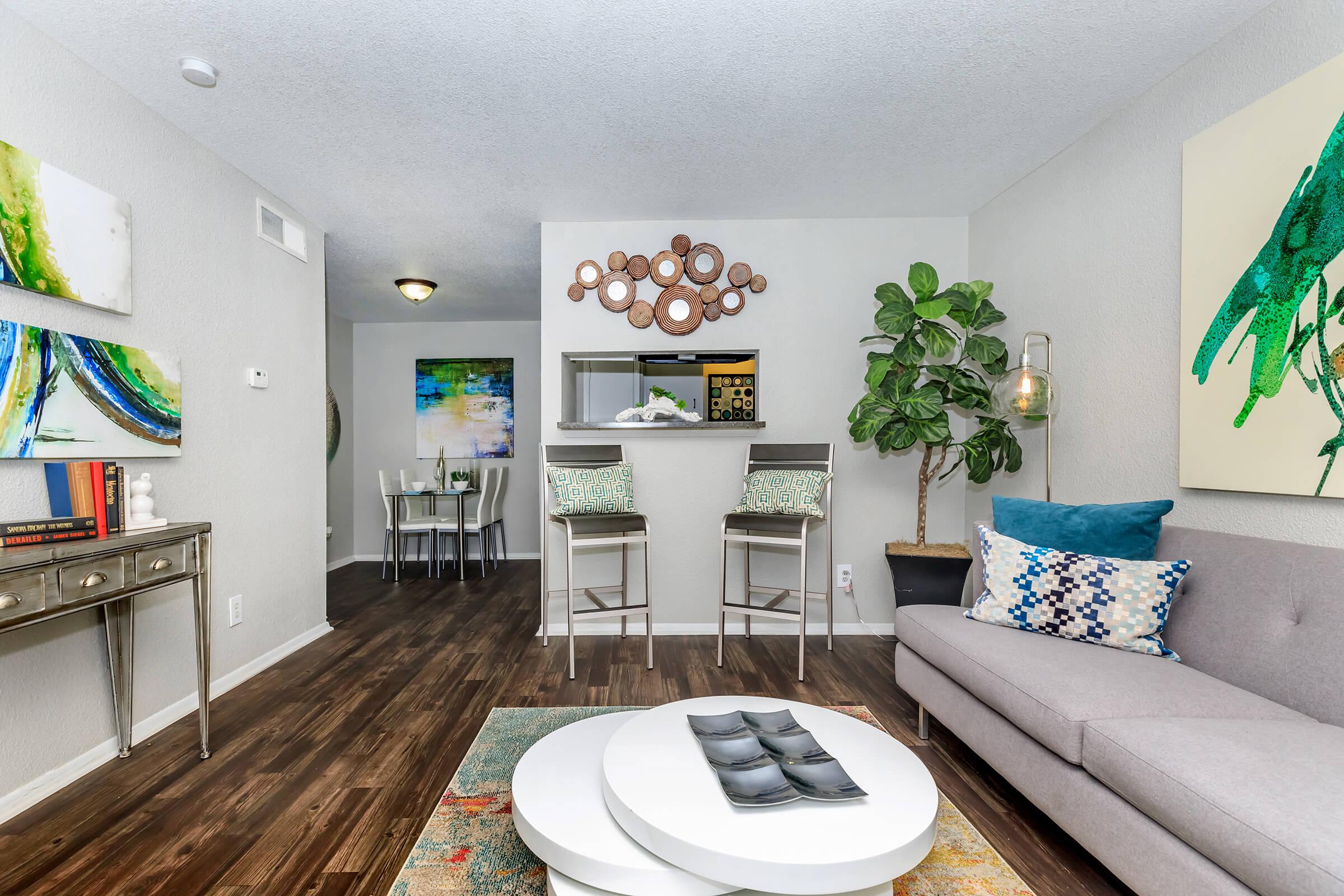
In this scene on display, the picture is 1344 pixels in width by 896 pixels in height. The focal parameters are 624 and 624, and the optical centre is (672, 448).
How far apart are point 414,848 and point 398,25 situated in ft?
7.88

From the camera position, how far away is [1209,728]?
4.32 ft

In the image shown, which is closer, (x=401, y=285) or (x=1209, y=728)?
(x=1209, y=728)

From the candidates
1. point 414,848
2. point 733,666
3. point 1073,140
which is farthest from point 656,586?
point 1073,140

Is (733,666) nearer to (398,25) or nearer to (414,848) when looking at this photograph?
(414,848)

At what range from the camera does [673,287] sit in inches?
147

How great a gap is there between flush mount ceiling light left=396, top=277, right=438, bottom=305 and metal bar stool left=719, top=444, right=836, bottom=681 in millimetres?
2710

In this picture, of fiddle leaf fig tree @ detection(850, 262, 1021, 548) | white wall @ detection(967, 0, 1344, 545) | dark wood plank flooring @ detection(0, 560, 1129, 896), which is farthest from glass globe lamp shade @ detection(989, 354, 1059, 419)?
dark wood plank flooring @ detection(0, 560, 1129, 896)

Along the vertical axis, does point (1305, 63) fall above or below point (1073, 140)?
below

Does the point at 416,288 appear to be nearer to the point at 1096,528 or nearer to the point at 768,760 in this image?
the point at 768,760

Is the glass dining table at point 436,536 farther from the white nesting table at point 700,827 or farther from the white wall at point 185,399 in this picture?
the white nesting table at point 700,827

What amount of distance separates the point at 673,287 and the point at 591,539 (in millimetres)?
1586

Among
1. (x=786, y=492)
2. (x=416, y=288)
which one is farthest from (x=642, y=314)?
(x=416, y=288)

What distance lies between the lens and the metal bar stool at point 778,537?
311 centimetres

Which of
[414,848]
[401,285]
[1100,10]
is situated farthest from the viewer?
[401,285]
